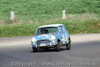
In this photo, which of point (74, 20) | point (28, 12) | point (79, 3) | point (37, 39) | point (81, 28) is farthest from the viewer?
point (79, 3)

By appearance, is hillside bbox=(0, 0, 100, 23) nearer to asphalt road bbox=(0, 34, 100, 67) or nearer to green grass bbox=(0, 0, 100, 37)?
green grass bbox=(0, 0, 100, 37)

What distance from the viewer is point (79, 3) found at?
5956 cm

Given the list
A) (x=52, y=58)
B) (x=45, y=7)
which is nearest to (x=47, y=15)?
(x=45, y=7)

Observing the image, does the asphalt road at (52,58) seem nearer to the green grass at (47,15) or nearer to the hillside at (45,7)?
the green grass at (47,15)

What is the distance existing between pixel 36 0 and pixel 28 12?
9051 millimetres

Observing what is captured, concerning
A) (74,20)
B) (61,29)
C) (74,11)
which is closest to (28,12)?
(74,11)

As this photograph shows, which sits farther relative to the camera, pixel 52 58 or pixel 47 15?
pixel 47 15

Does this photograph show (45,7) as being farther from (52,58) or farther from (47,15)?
(52,58)

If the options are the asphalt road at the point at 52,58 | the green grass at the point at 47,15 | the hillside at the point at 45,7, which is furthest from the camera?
the hillside at the point at 45,7

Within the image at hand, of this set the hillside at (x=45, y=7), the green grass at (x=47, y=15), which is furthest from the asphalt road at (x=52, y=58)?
the hillside at (x=45, y=7)

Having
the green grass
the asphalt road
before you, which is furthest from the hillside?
the asphalt road

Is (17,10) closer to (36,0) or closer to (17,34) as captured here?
(36,0)

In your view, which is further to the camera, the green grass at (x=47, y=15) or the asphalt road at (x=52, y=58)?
the green grass at (x=47, y=15)

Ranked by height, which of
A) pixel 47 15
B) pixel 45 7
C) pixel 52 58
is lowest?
pixel 47 15
